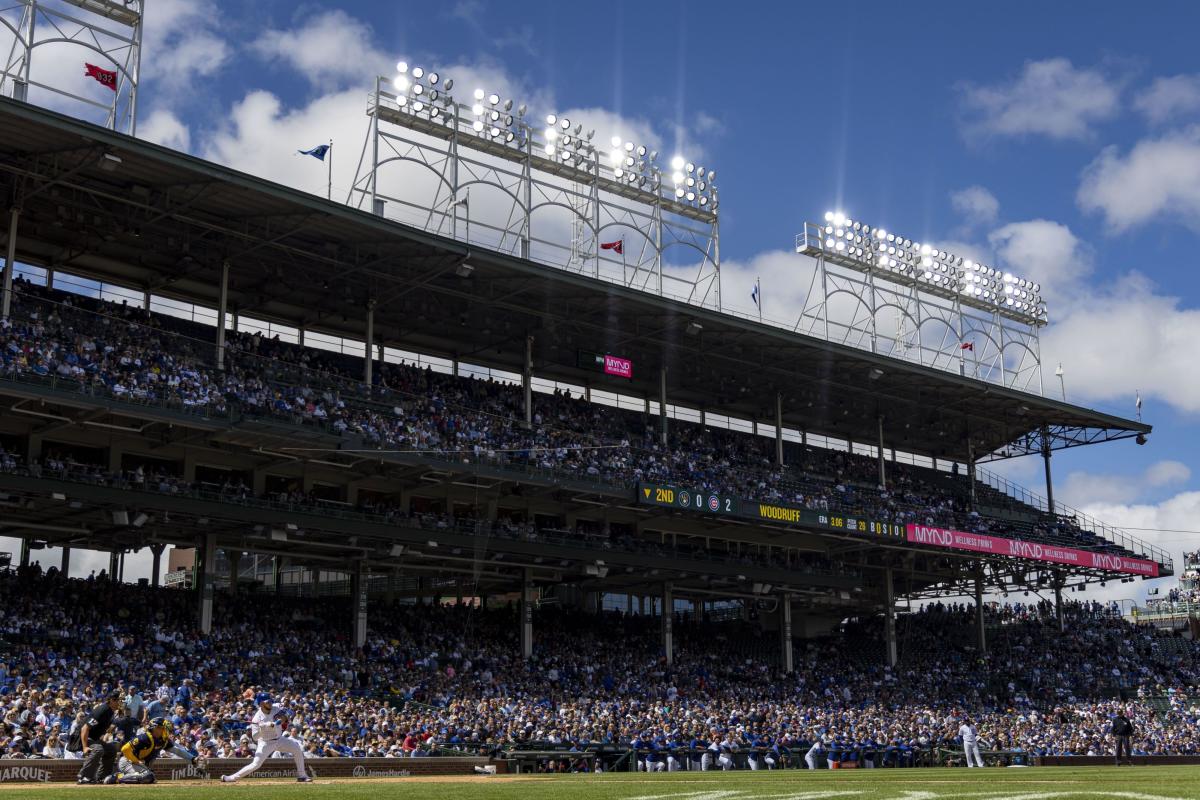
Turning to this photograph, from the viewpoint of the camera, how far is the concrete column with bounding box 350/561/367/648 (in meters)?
41.6

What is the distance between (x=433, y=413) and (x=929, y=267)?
31.4m

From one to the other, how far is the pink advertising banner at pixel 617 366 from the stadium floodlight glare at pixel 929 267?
11.9m

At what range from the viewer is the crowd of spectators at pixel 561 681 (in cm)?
3098

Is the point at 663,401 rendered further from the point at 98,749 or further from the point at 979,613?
the point at 98,749

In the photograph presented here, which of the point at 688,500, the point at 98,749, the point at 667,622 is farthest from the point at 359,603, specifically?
the point at 98,749

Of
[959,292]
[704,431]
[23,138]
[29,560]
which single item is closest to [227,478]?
[29,560]

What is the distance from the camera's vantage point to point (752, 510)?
48875 millimetres

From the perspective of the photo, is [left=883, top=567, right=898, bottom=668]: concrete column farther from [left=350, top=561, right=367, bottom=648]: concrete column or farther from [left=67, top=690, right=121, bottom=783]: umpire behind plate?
[left=67, top=690, right=121, bottom=783]: umpire behind plate

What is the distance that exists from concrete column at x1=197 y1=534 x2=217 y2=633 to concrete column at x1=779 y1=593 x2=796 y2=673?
26146 mm

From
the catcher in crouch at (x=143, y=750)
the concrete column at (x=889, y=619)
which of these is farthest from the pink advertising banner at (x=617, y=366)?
the catcher in crouch at (x=143, y=750)

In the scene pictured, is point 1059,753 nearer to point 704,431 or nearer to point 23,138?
point 704,431

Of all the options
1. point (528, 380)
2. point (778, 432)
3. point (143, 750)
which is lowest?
point (143, 750)

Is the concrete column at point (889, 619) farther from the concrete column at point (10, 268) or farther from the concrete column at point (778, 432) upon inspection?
the concrete column at point (10, 268)

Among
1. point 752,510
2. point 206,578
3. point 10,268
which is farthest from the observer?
point 752,510
